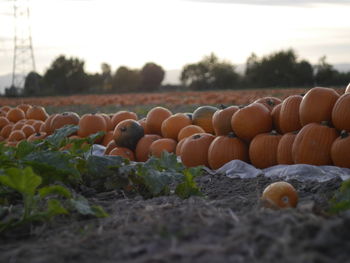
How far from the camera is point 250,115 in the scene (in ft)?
17.7

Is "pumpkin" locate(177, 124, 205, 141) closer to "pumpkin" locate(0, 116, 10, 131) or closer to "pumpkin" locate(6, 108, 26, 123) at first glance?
"pumpkin" locate(0, 116, 10, 131)

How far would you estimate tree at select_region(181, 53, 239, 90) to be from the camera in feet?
160

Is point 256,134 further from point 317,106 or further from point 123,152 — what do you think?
point 123,152

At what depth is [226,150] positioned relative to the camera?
18.0ft

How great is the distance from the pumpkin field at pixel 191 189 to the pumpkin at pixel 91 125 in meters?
Answer: 0.01

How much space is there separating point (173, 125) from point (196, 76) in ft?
153

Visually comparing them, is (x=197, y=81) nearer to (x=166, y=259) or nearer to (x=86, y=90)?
(x=86, y=90)

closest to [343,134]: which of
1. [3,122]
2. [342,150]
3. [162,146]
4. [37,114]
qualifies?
[342,150]

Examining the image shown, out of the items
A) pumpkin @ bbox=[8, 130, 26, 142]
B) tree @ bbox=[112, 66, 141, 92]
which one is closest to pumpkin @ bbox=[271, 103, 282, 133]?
pumpkin @ bbox=[8, 130, 26, 142]

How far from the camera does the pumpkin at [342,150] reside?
469cm

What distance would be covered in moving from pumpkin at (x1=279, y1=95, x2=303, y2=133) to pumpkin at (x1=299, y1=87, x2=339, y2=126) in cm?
17

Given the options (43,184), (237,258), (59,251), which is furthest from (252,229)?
(43,184)

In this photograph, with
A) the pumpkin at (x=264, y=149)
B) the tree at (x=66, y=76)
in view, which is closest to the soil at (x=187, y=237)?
the pumpkin at (x=264, y=149)

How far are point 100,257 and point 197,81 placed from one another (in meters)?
47.9
